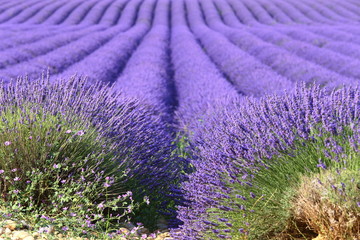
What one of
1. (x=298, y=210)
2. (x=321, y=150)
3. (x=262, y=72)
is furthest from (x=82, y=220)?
(x=262, y=72)

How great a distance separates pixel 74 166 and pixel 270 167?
1.07 meters

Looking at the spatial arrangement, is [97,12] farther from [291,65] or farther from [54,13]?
[291,65]

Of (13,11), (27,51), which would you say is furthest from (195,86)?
(13,11)

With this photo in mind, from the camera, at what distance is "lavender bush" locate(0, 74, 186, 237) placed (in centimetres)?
228

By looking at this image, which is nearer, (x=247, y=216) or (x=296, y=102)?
(x=247, y=216)

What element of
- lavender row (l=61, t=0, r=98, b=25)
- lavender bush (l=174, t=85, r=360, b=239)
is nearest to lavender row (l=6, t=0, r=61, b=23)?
lavender row (l=61, t=0, r=98, b=25)

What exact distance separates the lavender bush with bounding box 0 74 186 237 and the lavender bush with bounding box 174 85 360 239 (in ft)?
1.16

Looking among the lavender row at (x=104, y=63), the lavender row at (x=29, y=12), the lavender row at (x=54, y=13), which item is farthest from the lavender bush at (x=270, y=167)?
the lavender row at (x=29, y=12)

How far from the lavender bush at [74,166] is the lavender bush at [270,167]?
355mm

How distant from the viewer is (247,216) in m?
2.01

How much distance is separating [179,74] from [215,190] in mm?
5618

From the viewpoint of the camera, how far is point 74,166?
8.09ft

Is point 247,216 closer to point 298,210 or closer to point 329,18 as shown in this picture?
point 298,210

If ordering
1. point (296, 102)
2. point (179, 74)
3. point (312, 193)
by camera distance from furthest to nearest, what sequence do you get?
1. point (179, 74)
2. point (296, 102)
3. point (312, 193)
